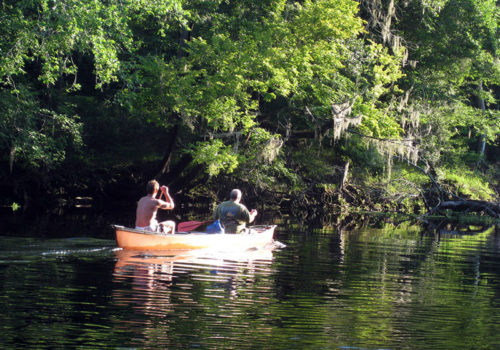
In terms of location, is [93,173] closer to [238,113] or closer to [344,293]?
[238,113]

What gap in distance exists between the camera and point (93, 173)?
28172 mm

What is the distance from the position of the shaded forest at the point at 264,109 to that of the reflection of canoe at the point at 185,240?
24.5 ft

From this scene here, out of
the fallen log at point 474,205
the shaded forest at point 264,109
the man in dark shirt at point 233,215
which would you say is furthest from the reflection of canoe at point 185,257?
the fallen log at point 474,205

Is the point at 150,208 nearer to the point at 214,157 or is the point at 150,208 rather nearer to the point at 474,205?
the point at 214,157

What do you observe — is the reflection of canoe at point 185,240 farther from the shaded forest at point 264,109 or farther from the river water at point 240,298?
the shaded forest at point 264,109

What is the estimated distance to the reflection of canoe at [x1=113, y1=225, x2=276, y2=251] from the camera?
12.9m

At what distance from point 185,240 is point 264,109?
14.4m

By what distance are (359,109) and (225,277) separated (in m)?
16.6

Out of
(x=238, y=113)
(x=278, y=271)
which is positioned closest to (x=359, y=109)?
(x=238, y=113)

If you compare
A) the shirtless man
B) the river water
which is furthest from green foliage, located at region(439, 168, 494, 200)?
the shirtless man

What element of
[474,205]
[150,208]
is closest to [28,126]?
[150,208]

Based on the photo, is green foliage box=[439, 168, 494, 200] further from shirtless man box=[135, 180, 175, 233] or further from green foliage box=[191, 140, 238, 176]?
shirtless man box=[135, 180, 175, 233]

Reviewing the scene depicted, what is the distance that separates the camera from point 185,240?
44.8 feet

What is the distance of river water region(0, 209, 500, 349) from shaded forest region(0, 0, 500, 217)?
9039 millimetres
